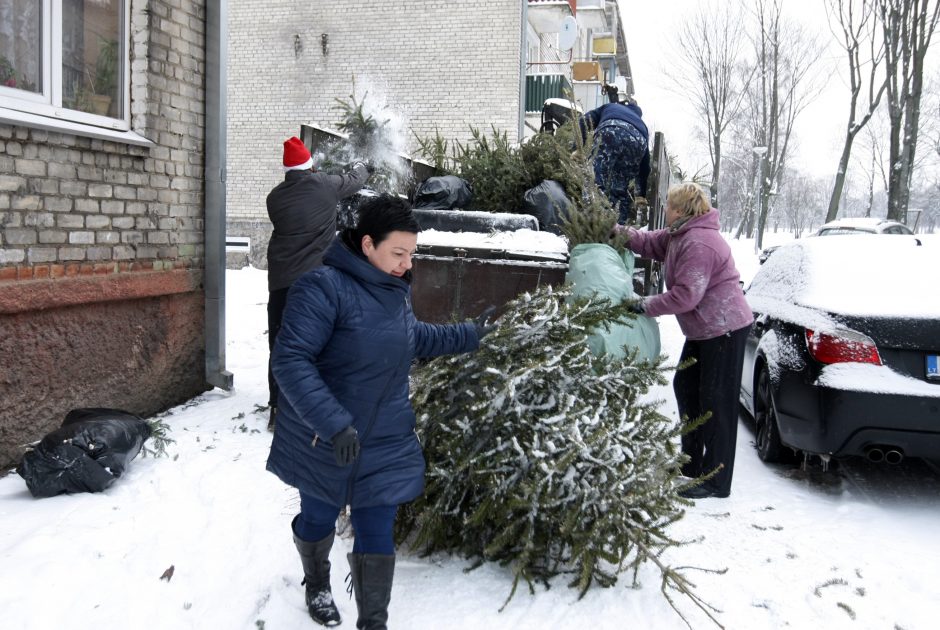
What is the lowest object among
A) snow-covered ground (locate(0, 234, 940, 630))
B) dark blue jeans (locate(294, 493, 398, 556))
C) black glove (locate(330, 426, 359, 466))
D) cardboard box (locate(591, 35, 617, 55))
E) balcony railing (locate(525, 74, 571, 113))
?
snow-covered ground (locate(0, 234, 940, 630))

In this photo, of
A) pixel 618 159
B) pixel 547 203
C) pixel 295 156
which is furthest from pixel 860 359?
pixel 295 156

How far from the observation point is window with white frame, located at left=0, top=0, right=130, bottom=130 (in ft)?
13.6

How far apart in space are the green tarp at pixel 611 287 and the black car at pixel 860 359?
0.83 metres

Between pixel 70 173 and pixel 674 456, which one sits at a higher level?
pixel 70 173

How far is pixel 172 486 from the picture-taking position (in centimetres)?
390

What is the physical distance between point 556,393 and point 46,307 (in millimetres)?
2985

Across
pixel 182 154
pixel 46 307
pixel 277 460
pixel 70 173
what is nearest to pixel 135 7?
pixel 182 154

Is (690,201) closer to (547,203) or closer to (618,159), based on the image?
(547,203)

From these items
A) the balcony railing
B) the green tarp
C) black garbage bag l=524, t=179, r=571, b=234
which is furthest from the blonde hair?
the balcony railing

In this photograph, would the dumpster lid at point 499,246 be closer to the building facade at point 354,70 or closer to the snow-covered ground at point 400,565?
the snow-covered ground at point 400,565

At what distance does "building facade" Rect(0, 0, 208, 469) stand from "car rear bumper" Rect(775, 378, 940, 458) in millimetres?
4247

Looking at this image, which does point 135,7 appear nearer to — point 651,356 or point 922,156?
point 651,356

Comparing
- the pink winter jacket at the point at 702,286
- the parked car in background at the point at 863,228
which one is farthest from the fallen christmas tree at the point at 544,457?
the parked car in background at the point at 863,228

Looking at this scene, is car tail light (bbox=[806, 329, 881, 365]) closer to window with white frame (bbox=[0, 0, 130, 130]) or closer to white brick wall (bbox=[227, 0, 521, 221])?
window with white frame (bbox=[0, 0, 130, 130])
